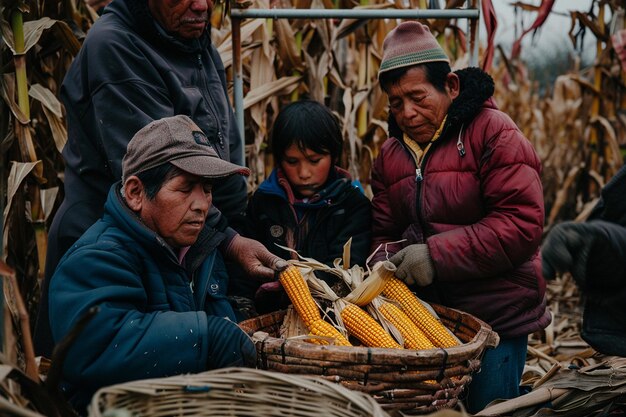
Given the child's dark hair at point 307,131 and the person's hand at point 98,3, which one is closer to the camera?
the child's dark hair at point 307,131

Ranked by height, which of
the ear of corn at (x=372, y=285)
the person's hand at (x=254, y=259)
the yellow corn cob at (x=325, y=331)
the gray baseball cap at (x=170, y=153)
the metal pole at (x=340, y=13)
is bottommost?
the yellow corn cob at (x=325, y=331)

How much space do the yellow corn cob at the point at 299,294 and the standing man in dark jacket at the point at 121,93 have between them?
0.37m

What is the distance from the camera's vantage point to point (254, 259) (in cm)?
275

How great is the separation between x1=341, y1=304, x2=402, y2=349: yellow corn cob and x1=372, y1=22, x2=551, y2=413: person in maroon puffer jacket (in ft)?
0.82

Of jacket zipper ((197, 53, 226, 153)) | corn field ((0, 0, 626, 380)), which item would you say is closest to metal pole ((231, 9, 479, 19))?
corn field ((0, 0, 626, 380))

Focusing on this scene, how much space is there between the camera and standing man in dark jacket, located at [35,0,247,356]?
260 centimetres

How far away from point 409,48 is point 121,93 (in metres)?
1.17

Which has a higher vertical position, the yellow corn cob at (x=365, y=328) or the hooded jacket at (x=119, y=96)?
the hooded jacket at (x=119, y=96)

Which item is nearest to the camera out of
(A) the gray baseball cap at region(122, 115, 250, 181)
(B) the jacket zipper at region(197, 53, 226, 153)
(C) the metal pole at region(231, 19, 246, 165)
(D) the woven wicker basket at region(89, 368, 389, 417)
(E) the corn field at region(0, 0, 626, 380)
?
(D) the woven wicker basket at region(89, 368, 389, 417)

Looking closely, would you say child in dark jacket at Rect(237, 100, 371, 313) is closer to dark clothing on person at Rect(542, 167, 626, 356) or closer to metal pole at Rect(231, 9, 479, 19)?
metal pole at Rect(231, 9, 479, 19)

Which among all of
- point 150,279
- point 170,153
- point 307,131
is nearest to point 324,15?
point 307,131

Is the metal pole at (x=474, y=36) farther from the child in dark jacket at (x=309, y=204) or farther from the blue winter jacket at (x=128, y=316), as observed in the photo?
the blue winter jacket at (x=128, y=316)

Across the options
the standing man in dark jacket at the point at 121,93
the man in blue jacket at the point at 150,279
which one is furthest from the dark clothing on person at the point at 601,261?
the standing man in dark jacket at the point at 121,93

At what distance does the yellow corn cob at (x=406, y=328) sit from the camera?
2611 millimetres
